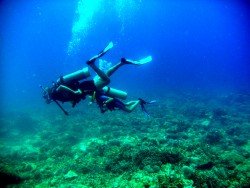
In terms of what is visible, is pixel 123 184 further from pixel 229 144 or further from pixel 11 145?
pixel 11 145

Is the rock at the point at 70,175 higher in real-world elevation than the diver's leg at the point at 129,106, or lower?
lower

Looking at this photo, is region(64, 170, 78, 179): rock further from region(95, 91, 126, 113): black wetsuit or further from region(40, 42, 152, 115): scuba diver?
region(95, 91, 126, 113): black wetsuit

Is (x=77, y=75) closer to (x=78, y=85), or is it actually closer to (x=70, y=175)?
(x=78, y=85)

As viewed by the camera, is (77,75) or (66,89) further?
(77,75)

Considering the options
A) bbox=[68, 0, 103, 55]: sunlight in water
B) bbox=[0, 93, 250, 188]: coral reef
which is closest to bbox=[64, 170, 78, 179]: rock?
bbox=[0, 93, 250, 188]: coral reef

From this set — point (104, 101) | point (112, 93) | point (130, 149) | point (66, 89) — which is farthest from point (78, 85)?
point (130, 149)

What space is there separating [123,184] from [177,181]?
8.22ft

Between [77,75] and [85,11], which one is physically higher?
[85,11]

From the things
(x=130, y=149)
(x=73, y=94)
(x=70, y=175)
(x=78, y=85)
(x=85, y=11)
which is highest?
(x=85, y=11)

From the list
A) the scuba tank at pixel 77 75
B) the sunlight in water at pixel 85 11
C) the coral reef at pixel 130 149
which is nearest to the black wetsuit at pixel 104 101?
the scuba tank at pixel 77 75

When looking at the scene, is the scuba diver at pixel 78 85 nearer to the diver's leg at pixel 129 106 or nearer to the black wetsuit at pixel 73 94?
the black wetsuit at pixel 73 94

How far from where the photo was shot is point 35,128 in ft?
74.3

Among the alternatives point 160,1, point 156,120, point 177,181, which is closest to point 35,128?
point 156,120

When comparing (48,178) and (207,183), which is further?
(48,178)
